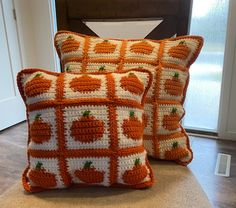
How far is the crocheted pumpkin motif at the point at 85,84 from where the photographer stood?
0.61 m

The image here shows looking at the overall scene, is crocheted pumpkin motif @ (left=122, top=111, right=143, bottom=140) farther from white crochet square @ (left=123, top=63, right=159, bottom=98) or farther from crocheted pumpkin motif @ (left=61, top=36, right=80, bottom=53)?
crocheted pumpkin motif @ (left=61, top=36, right=80, bottom=53)

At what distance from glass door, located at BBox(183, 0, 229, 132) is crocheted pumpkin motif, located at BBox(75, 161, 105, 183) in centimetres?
146

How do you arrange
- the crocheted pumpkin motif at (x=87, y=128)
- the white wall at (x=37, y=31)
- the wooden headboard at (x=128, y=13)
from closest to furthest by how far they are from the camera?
the crocheted pumpkin motif at (x=87, y=128) → the wooden headboard at (x=128, y=13) → the white wall at (x=37, y=31)

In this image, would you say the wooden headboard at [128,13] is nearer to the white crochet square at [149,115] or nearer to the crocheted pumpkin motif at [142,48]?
the crocheted pumpkin motif at [142,48]

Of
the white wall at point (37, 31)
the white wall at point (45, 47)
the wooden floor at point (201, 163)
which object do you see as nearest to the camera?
the wooden floor at point (201, 163)

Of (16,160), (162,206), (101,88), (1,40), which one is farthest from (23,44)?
(162,206)

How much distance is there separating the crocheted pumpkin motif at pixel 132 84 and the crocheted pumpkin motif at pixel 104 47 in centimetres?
18

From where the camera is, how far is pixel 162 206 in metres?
0.59

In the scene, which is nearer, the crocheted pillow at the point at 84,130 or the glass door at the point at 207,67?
the crocheted pillow at the point at 84,130

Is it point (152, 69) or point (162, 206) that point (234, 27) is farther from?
point (162, 206)

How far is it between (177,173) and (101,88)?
339 millimetres

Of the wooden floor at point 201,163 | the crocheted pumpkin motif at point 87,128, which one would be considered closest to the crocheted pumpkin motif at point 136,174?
the crocheted pumpkin motif at point 87,128

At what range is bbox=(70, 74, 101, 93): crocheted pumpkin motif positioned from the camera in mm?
615

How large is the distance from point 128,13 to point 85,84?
1.92 feet
